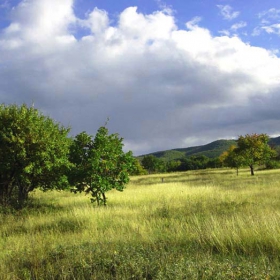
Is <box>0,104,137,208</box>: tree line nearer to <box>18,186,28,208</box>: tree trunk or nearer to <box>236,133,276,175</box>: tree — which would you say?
<box>18,186,28,208</box>: tree trunk

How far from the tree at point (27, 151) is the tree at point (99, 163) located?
0.96 metres

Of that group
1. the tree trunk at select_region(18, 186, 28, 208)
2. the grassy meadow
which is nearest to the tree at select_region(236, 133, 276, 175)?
the tree trunk at select_region(18, 186, 28, 208)

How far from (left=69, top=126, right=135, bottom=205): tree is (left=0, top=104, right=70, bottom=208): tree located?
963 mm

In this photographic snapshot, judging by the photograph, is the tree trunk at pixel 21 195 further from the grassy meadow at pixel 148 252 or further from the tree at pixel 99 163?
the grassy meadow at pixel 148 252

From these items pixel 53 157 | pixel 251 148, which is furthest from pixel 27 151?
pixel 251 148

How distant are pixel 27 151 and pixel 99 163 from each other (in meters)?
3.27

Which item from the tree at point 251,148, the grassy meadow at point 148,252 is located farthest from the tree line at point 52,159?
the tree at point 251,148

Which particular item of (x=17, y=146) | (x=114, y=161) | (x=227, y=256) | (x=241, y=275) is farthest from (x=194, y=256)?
(x=17, y=146)

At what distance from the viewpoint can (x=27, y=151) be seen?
13.7 m

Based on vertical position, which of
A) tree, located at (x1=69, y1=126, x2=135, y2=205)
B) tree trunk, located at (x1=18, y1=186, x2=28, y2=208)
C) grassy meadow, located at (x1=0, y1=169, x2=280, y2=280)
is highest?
tree, located at (x1=69, y1=126, x2=135, y2=205)

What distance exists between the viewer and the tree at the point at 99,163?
13.6 metres

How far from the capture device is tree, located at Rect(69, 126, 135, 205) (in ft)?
44.5

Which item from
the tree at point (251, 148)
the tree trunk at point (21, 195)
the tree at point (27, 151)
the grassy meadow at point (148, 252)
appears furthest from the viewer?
the tree at point (251, 148)

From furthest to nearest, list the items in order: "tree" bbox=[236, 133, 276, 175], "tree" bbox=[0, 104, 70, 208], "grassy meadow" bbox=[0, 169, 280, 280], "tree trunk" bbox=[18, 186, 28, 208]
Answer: "tree" bbox=[236, 133, 276, 175] < "tree trunk" bbox=[18, 186, 28, 208] < "tree" bbox=[0, 104, 70, 208] < "grassy meadow" bbox=[0, 169, 280, 280]
